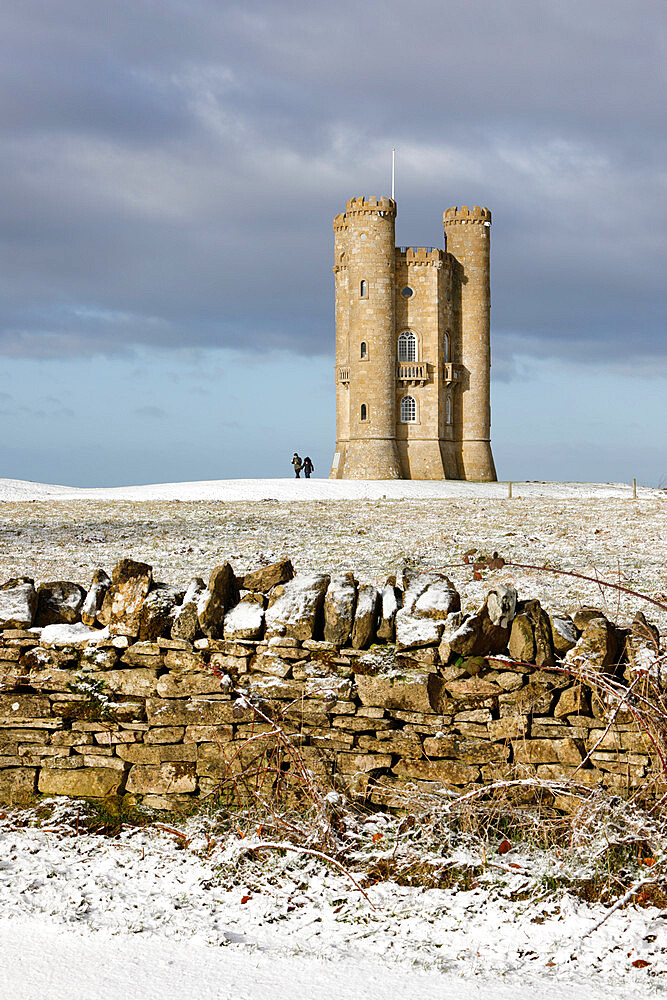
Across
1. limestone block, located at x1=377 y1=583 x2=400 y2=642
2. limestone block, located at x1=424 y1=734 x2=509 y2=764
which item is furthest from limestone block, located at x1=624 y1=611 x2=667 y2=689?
limestone block, located at x1=377 y1=583 x2=400 y2=642

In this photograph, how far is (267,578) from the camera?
214 inches

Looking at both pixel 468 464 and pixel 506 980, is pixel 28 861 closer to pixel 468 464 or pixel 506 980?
pixel 506 980

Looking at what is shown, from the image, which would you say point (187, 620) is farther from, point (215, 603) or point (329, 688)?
point (329, 688)

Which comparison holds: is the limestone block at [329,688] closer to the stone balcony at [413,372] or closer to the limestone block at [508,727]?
the limestone block at [508,727]

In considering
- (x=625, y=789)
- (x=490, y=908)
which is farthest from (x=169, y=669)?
(x=625, y=789)

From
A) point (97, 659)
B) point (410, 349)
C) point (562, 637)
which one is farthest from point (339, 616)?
point (410, 349)

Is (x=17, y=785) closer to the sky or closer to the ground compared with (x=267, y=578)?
closer to the ground

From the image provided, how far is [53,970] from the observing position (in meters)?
3.69

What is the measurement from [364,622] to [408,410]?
39979 millimetres

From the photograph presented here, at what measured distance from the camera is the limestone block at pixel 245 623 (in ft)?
16.5

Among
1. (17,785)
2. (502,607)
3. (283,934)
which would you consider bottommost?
(283,934)

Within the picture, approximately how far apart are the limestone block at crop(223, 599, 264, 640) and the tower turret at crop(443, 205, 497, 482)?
137ft

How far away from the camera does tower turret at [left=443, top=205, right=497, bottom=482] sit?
1807 inches

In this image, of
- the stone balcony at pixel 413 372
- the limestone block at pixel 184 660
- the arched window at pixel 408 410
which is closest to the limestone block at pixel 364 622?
the limestone block at pixel 184 660
